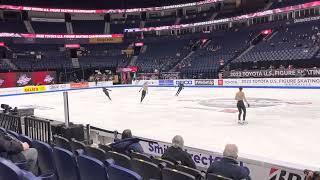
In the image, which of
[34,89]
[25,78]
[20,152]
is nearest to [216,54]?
[34,89]

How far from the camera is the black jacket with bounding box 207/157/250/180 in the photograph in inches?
165

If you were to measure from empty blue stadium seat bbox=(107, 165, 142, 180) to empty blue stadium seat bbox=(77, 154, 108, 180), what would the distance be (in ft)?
0.28

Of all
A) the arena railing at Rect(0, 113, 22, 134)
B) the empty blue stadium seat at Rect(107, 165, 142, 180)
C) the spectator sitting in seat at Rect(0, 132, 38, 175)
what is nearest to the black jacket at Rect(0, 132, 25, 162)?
the spectator sitting in seat at Rect(0, 132, 38, 175)

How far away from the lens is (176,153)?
203 inches

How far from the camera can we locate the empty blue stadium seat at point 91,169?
387 cm

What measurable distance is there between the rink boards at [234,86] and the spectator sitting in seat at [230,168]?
111 centimetres

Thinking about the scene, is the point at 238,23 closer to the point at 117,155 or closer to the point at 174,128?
the point at 174,128

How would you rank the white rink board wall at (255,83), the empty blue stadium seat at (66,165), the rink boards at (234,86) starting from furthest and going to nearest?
the white rink board wall at (255,83) < the rink boards at (234,86) < the empty blue stadium seat at (66,165)

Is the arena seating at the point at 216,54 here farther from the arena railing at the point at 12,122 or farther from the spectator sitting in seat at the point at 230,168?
the spectator sitting in seat at the point at 230,168

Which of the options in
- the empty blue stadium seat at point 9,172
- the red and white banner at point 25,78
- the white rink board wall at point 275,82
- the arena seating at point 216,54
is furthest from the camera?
the arena seating at point 216,54

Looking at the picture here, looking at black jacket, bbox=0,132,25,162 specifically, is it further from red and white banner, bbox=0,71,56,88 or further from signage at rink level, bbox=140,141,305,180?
red and white banner, bbox=0,71,56,88

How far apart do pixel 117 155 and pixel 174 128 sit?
7741 mm

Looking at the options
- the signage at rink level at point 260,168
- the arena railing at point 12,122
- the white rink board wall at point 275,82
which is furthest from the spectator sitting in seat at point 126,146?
the white rink board wall at point 275,82

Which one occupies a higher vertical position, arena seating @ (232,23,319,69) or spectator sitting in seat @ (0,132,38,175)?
arena seating @ (232,23,319,69)
